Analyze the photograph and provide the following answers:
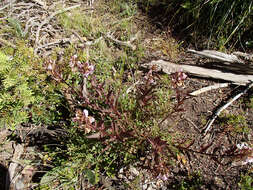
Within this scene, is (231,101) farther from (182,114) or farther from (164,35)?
(164,35)

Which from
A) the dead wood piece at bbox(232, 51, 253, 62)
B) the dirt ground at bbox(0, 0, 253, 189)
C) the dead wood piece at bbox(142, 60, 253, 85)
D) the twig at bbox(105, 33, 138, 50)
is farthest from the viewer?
the twig at bbox(105, 33, 138, 50)

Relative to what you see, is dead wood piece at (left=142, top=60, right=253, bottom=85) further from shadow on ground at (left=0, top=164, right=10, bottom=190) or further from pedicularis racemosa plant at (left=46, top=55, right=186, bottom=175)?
shadow on ground at (left=0, top=164, right=10, bottom=190)

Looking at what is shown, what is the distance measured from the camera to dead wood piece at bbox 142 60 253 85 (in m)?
2.72

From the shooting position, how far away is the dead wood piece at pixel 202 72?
8.93 ft

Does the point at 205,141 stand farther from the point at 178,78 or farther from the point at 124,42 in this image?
the point at 124,42

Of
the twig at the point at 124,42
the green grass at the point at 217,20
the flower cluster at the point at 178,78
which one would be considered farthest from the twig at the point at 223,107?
the twig at the point at 124,42

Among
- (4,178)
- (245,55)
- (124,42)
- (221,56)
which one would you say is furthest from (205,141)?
(4,178)

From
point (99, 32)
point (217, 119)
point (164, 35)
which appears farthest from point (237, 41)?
point (99, 32)

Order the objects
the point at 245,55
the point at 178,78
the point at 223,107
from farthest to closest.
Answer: the point at 245,55 → the point at 223,107 → the point at 178,78

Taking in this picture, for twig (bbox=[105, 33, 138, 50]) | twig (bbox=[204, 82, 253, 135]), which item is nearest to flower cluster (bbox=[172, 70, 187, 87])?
twig (bbox=[204, 82, 253, 135])


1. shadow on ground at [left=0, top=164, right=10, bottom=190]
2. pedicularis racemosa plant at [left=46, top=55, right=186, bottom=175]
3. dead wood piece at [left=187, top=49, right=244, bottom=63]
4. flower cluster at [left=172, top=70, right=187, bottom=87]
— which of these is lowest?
shadow on ground at [left=0, top=164, right=10, bottom=190]

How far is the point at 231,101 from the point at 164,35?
5.30 ft

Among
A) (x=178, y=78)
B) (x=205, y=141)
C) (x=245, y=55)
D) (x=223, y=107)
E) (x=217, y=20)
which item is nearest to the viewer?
(x=178, y=78)

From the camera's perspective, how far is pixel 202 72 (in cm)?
286
